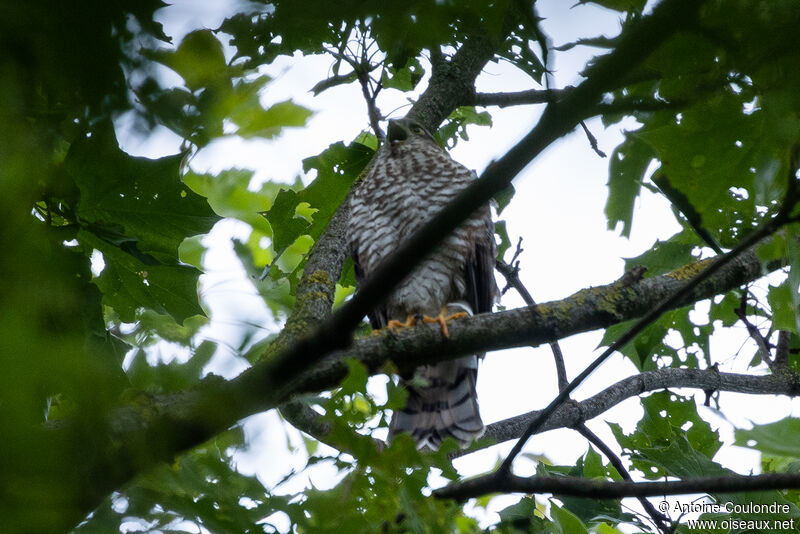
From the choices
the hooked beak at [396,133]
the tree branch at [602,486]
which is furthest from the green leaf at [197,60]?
the hooked beak at [396,133]

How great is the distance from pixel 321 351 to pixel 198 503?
0.30 metres

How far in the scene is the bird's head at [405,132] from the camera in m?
5.00

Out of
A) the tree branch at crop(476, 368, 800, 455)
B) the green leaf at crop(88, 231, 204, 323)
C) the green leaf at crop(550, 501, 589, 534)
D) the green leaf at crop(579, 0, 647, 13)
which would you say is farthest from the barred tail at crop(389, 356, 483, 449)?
the green leaf at crop(579, 0, 647, 13)

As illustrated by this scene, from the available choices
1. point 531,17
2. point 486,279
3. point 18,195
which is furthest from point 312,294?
point 18,195

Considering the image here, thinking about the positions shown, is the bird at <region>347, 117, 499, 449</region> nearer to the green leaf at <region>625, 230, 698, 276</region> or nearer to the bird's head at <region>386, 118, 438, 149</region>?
the bird's head at <region>386, 118, 438, 149</region>

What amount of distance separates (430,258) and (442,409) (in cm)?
100

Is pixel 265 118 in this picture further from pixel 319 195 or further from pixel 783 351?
pixel 783 351

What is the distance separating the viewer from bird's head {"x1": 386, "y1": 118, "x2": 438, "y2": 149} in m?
5.00

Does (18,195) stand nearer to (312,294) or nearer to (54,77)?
(54,77)

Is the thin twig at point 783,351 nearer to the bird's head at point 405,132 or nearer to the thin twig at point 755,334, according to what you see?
the thin twig at point 755,334

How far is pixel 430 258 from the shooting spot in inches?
196

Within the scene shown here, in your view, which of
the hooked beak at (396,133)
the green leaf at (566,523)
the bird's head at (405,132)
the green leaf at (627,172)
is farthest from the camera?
the hooked beak at (396,133)

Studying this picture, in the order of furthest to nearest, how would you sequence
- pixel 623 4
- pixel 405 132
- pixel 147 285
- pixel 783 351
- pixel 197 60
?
pixel 405 132
pixel 783 351
pixel 147 285
pixel 623 4
pixel 197 60

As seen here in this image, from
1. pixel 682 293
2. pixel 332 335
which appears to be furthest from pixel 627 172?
pixel 332 335
